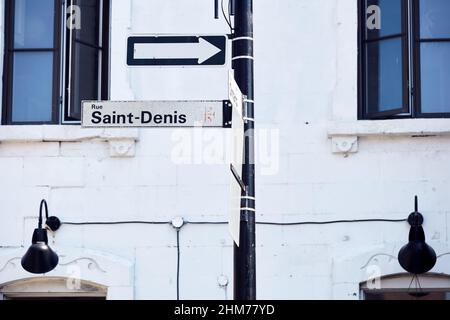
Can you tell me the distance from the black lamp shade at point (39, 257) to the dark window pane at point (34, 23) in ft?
7.14

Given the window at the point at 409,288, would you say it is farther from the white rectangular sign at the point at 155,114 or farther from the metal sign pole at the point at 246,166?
the white rectangular sign at the point at 155,114

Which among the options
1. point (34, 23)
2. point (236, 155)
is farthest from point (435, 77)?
point (34, 23)

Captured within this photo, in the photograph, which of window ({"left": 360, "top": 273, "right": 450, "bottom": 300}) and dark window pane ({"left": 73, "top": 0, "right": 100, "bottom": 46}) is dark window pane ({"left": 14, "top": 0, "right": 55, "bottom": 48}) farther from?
window ({"left": 360, "top": 273, "right": 450, "bottom": 300})

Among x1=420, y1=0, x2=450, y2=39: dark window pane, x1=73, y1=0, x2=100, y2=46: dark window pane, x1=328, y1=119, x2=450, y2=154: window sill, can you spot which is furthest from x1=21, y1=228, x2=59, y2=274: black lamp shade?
x1=420, y1=0, x2=450, y2=39: dark window pane

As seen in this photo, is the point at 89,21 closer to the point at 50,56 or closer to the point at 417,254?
the point at 50,56

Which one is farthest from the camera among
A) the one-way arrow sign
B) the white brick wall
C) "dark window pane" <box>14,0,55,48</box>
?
"dark window pane" <box>14,0,55,48</box>

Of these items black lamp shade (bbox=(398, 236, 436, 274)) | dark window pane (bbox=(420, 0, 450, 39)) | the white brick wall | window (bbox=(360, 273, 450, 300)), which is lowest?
window (bbox=(360, 273, 450, 300))

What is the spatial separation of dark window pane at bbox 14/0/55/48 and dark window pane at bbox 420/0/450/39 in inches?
149

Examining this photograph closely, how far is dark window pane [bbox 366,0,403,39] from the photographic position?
12844 millimetres

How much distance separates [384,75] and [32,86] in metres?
3.59

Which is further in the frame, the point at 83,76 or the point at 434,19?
the point at 83,76

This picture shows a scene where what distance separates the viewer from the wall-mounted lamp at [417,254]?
11.8 m

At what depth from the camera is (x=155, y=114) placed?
9875mm
